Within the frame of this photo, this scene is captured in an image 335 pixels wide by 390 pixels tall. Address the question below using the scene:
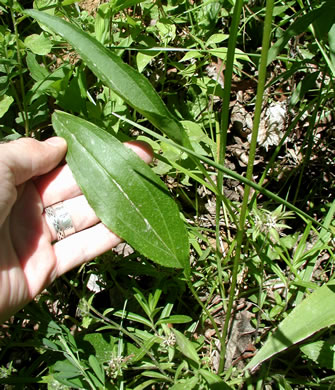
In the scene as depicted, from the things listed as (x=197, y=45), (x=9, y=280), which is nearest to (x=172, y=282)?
(x=9, y=280)

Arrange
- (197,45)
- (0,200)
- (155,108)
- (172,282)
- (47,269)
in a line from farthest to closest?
(197,45) → (172,282) → (47,269) → (0,200) → (155,108)

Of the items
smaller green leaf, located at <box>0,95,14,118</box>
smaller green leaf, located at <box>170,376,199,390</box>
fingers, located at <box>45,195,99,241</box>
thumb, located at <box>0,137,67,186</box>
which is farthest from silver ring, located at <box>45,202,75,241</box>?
smaller green leaf, located at <box>170,376,199,390</box>

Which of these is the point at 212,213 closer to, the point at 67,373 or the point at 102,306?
the point at 102,306

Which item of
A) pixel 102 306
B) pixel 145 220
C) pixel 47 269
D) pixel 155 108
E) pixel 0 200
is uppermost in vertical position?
pixel 155 108

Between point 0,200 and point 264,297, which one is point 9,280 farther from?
point 264,297

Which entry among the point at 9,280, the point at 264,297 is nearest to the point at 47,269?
the point at 9,280

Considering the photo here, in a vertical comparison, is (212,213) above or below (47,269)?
below

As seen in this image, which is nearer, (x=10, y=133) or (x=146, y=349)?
(x=146, y=349)

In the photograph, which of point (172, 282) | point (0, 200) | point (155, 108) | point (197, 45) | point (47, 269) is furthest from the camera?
point (197, 45)
